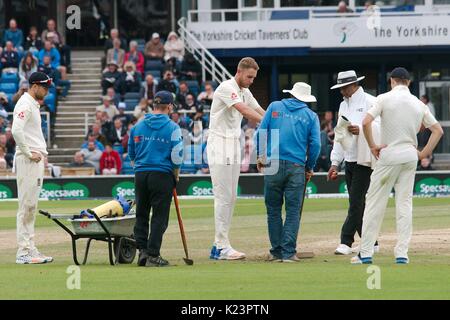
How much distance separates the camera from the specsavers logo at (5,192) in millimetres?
30672

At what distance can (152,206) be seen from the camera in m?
14.7

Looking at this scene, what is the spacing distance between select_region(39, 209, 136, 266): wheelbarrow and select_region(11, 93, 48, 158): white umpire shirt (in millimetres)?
845

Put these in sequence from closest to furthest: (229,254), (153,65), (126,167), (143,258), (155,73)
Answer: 1. (143,258)
2. (229,254)
3. (126,167)
4. (155,73)
5. (153,65)

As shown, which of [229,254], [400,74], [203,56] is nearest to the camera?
[400,74]

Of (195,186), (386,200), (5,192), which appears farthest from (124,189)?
(386,200)

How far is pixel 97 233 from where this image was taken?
14727 mm

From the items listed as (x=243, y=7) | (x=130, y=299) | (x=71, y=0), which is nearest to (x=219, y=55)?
(x=243, y=7)

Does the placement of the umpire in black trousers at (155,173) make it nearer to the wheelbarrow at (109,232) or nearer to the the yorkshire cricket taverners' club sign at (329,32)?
the wheelbarrow at (109,232)

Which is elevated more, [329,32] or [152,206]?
[329,32]

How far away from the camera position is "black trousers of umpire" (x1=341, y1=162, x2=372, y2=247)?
16094mm

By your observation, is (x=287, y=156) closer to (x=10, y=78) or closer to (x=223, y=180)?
(x=223, y=180)

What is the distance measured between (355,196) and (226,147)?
69.6 inches

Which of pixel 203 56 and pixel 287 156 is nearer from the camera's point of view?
pixel 287 156
